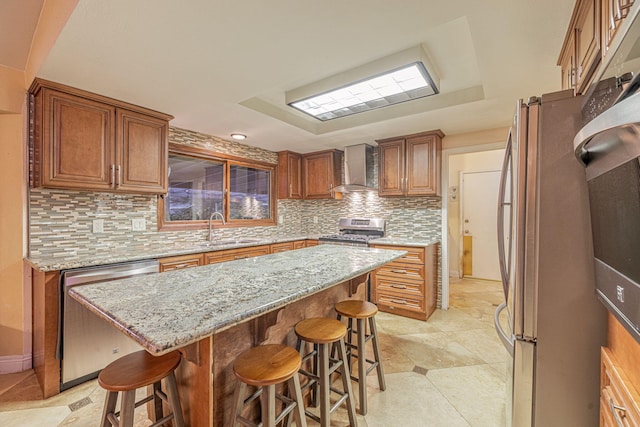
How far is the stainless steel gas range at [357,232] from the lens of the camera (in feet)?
12.1

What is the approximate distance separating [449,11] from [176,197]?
3.14m

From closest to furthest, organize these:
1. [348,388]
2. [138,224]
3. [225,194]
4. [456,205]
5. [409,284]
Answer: [348,388]
[138,224]
[409,284]
[225,194]
[456,205]

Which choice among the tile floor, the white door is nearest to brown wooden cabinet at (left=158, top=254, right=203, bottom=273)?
the tile floor

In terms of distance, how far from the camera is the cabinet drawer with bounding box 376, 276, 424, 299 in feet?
10.3

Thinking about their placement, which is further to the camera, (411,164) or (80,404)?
(411,164)

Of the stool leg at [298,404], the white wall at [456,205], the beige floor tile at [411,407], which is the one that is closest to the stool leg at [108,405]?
the stool leg at [298,404]

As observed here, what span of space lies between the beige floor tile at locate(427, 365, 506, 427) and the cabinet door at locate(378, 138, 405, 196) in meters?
2.08

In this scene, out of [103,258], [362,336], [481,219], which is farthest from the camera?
[481,219]

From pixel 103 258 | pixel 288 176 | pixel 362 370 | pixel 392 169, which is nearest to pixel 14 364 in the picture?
pixel 103 258

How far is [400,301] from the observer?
10.7 ft

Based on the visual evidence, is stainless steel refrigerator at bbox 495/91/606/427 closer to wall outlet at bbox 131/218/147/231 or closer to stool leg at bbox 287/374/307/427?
stool leg at bbox 287/374/307/427

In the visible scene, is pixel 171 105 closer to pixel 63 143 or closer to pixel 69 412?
pixel 63 143

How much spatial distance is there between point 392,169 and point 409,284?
1485 millimetres

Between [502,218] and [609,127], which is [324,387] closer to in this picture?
A: [502,218]
